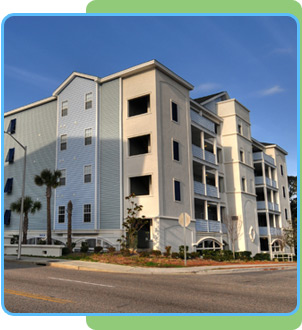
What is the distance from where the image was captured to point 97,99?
3278 cm

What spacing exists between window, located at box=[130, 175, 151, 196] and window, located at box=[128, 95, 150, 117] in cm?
555

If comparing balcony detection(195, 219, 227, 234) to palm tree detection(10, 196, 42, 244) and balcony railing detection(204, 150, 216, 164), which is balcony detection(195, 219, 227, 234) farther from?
palm tree detection(10, 196, 42, 244)

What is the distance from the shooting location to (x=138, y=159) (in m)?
29.7

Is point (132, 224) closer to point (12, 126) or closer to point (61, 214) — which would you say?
point (61, 214)

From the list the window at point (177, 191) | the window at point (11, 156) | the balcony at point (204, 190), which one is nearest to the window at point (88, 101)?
the window at point (177, 191)

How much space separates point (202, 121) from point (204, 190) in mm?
7131

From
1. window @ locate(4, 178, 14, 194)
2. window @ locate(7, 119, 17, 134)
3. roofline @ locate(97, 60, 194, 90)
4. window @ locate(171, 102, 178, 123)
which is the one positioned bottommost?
window @ locate(4, 178, 14, 194)

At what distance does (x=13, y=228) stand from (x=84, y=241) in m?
9.56

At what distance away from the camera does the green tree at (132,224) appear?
2695 centimetres

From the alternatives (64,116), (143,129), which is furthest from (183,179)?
(64,116)

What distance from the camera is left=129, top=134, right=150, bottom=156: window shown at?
102ft

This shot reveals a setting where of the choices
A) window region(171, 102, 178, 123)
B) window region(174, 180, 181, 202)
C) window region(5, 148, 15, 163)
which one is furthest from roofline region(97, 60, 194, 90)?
window region(5, 148, 15, 163)

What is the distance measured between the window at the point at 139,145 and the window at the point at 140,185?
2.16 metres
